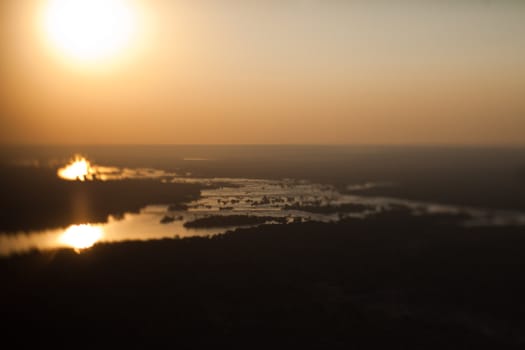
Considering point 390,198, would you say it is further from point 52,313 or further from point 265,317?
point 52,313

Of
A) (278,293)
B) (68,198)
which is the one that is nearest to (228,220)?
(278,293)

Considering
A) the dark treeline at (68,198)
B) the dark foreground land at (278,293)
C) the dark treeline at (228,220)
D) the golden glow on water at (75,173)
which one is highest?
the golden glow on water at (75,173)

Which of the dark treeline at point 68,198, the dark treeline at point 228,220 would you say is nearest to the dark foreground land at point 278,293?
the dark treeline at point 228,220

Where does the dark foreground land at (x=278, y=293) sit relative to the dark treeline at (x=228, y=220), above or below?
below

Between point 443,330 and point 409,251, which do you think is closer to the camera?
point 443,330

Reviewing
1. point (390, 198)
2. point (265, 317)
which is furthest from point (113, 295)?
point (390, 198)

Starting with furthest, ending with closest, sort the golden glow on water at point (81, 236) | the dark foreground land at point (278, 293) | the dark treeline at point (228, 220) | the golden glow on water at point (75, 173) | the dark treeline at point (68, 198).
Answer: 1. the golden glow on water at point (75, 173)
2. the dark treeline at point (68, 198)
3. the dark treeline at point (228, 220)
4. the golden glow on water at point (81, 236)
5. the dark foreground land at point (278, 293)

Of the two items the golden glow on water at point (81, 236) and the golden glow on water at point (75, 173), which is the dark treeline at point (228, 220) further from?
the golden glow on water at point (75, 173)
